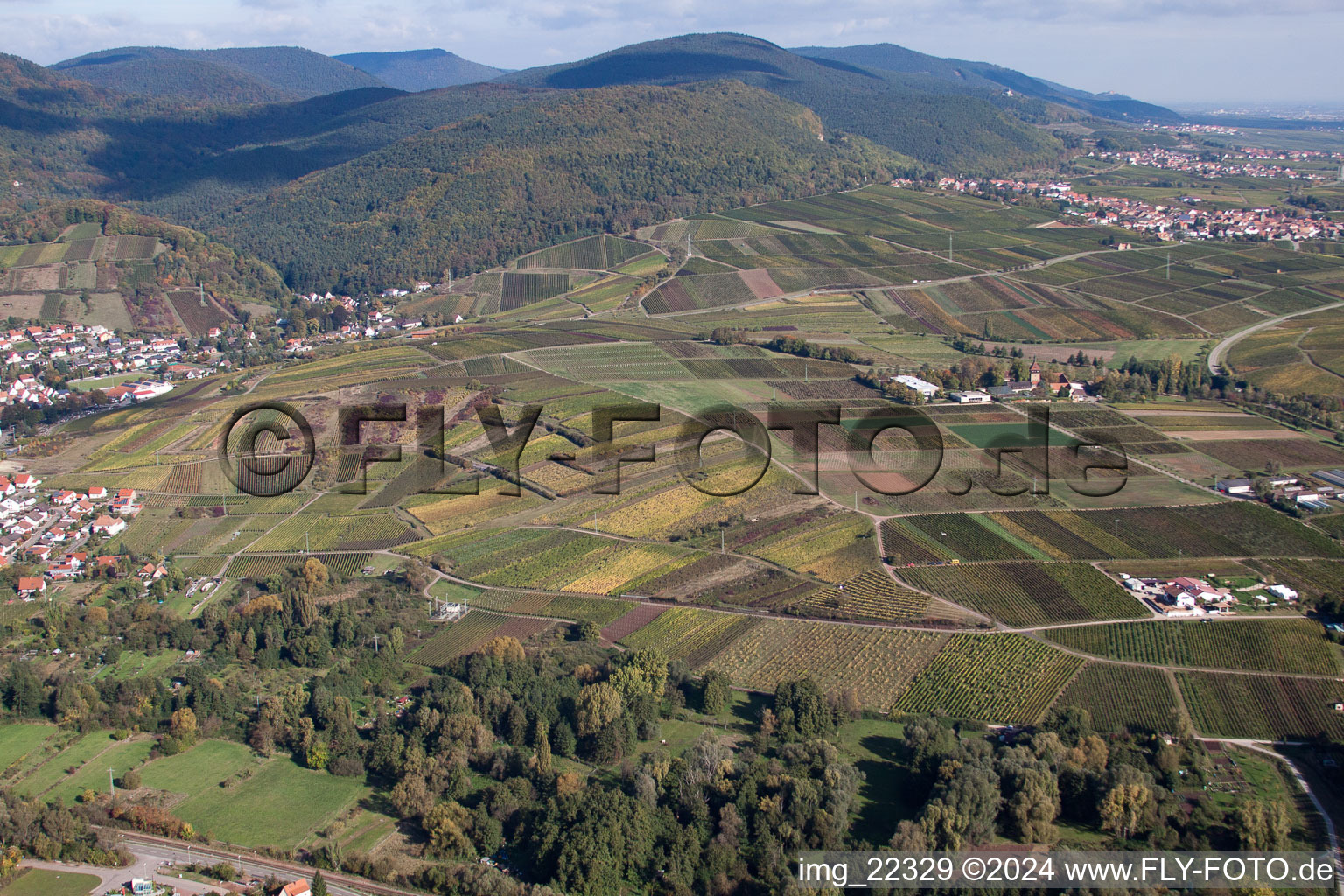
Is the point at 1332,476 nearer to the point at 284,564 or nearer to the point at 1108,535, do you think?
the point at 1108,535

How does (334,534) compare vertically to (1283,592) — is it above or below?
below

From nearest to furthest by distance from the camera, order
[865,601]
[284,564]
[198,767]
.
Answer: [198,767], [865,601], [284,564]

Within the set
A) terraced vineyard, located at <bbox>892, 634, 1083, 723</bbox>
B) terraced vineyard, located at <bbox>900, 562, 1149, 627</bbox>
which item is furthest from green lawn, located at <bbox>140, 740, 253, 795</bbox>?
terraced vineyard, located at <bbox>900, 562, 1149, 627</bbox>

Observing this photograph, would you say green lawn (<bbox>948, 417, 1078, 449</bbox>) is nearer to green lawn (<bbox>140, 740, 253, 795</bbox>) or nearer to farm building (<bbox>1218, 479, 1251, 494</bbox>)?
farm building (<bbox>1218, 479, 1251, 494</bbox>)

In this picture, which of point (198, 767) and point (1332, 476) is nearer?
point (198, 767)

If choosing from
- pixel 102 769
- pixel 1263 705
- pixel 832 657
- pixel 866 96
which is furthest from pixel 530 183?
pixel 1263 705
